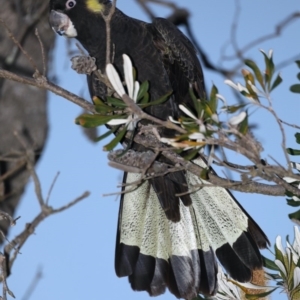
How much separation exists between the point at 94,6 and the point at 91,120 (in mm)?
1220

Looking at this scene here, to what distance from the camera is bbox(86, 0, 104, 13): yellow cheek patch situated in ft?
8.84

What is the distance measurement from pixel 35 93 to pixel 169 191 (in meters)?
1.49

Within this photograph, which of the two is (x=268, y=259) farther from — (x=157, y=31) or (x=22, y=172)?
(x=22, y=172)

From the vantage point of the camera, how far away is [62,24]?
2721 millimetres

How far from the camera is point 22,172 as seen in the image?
3564 millimetres

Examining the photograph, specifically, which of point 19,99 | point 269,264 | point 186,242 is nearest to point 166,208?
point 186,242

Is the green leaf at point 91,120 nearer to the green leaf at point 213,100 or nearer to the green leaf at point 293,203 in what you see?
the green leaf at point 213,100

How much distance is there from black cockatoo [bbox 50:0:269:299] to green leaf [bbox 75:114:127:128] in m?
0.66

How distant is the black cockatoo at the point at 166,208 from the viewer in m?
2.31

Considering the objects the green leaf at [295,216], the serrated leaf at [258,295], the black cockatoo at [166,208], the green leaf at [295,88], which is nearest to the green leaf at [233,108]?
the green leaf at [295,88]

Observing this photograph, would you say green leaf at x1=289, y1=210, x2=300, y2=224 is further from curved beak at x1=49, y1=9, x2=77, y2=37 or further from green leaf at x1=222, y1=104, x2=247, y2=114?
curved beak at x1=49, y1=9, x2=77, y2=37

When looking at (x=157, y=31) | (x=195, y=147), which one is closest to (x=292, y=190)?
(x=195, y=147)

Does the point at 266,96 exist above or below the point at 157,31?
below

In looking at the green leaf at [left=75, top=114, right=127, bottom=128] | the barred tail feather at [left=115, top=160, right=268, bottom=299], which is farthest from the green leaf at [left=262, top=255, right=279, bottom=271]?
the green leaf at [left=75, top=114, right=127, bottom=128]
